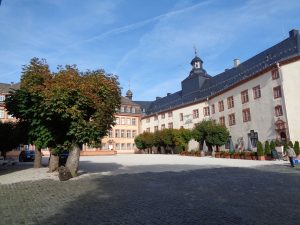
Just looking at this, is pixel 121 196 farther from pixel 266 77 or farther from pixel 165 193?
pixel 266 77

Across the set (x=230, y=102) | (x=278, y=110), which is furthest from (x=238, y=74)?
(x=278, y=110)

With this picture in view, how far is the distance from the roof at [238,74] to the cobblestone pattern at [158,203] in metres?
27.4

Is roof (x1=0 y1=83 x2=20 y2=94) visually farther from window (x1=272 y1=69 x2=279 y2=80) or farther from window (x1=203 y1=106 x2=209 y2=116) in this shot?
window (x1=272 y1=69 x2=279 y2=80)

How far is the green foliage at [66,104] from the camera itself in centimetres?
1625

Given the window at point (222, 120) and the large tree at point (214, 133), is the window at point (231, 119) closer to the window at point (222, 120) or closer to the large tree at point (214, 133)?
the window at point (222, 120)

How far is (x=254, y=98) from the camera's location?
39.1m

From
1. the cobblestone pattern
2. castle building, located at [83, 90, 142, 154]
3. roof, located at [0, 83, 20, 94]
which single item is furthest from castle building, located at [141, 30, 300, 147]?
roof, located at [0, 83, 20, 94]

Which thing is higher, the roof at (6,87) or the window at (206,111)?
the roof at (6,87)

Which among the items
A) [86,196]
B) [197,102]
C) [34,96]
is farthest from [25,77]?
[197,102]

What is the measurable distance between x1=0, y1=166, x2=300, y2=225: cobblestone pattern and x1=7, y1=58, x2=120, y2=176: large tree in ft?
13.9

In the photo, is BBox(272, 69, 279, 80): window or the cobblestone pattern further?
BBox(272, 69, 279, 80): window

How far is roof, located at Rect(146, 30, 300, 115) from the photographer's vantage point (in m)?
36.8

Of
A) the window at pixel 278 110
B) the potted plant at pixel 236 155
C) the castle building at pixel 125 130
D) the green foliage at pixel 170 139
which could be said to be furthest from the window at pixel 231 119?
the castle building at pixel 125 130

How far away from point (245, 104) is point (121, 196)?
33903 mm
